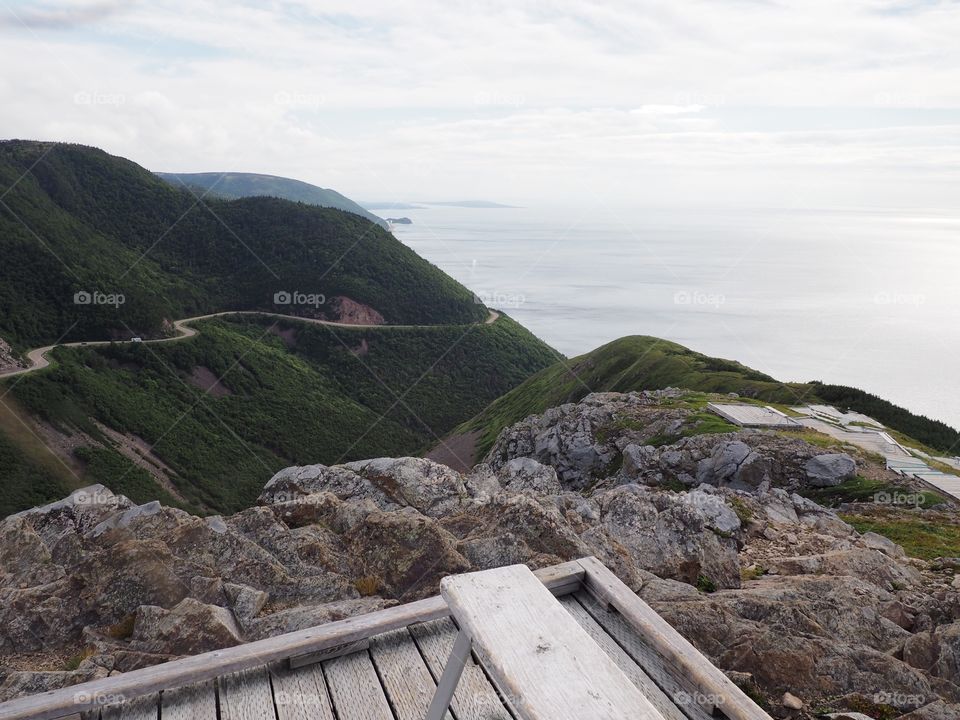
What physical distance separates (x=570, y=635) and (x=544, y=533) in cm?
452

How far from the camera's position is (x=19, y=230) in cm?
8019

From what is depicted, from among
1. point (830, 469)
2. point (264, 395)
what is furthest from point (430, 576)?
point (264, 395)

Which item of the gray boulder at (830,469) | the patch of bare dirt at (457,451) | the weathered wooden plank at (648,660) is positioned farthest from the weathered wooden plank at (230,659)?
the patch of bare dirt at (457,451)

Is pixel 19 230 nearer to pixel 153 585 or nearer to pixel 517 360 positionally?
pixel 517 360

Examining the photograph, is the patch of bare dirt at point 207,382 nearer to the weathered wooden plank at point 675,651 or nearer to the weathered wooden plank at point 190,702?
the weathered wooden plank at point 190,702

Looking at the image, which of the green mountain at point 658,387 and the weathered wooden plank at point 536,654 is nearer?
the weathered wooden plank at point 536,654

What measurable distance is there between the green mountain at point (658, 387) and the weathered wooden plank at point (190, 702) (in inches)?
1227

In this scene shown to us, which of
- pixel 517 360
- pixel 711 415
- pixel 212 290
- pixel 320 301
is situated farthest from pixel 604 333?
pixel 711 415

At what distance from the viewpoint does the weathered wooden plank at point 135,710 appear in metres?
3.16

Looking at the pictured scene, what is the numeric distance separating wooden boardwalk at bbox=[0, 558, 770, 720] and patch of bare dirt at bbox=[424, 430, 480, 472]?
51.3 metres

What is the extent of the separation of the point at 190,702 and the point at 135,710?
260mm

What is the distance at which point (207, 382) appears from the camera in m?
77.3

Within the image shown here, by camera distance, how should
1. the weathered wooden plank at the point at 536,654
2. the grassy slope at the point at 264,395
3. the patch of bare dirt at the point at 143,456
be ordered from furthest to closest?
1. the grassy slope at the point at 264,395
2. the patch of bare dirt at the point at 143,456
3. the weathered wooden plank at the point at 536,654

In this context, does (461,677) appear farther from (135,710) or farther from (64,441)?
(64,441)
